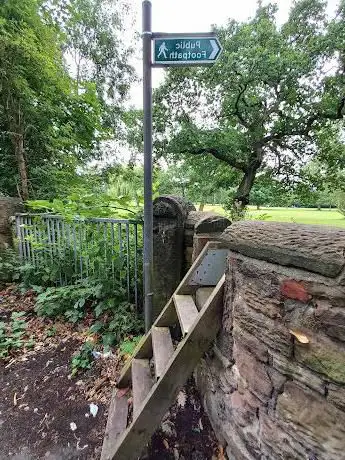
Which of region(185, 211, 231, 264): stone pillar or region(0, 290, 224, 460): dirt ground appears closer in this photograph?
region(0, 290, 224, 460): dirt ground

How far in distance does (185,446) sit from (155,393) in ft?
1.81

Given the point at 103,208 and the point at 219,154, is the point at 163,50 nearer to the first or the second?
the point at 103,208

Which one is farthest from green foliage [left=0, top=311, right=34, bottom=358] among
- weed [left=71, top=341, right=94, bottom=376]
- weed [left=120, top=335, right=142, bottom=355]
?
weed [left=120, top=335, right=142, bottom=355]

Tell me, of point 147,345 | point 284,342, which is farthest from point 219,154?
point 284,342

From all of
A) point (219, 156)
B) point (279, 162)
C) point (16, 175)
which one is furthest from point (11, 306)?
point (279, 162)

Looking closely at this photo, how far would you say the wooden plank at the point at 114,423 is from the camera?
5.05 ft

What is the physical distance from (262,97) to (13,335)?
10.6m

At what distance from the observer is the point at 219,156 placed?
10352mm

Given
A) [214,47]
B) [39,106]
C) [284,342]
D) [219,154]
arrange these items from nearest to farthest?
[284,342] → [214,47] → [39,106] → [219,154]

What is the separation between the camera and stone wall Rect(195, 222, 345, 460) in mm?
853

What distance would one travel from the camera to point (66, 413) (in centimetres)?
191

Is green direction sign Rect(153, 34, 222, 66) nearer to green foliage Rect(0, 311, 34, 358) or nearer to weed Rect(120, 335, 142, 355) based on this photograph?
weed Rect(120, 335, 142, 355)

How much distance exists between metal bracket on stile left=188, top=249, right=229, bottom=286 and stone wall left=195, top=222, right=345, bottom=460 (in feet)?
1.37

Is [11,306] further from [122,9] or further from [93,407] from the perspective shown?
[122,9]
